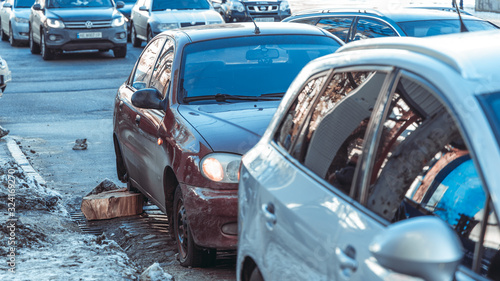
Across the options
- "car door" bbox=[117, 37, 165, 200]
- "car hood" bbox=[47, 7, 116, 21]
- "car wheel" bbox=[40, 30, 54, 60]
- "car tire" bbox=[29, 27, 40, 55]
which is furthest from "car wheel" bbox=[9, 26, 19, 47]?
"car door" bbox=[117, 37, 165, 200]

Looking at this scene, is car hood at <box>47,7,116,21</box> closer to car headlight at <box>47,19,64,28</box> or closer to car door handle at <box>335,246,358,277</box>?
car headlight at <box>47,19,64,28</box>

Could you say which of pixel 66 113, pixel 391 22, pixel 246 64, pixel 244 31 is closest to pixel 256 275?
pixel 246 64

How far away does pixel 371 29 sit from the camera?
1284 cm

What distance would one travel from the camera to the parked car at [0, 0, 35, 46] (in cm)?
2711

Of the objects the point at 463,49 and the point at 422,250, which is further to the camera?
the point at 463,49

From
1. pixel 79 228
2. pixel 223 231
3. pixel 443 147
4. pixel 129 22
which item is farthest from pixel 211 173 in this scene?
pixel 129 22

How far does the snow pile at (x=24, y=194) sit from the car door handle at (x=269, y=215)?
15.3 ft

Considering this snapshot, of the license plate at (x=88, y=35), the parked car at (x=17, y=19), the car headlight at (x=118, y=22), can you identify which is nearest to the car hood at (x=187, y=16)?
the car headlight at (x=118, y=22)

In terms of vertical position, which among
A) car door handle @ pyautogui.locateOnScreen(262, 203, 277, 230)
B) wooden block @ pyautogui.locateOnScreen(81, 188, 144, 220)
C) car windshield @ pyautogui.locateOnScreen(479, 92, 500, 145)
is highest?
car windshield @ pyautogui.locateOnScreen(479, 92, 500, 145)

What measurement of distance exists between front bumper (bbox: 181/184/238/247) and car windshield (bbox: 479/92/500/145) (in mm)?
3416

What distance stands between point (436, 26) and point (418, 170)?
944 centimetres

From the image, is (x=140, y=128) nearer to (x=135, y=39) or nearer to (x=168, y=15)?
(x=168, y=15)

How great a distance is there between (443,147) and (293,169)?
2.37ft

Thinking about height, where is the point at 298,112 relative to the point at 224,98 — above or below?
above
